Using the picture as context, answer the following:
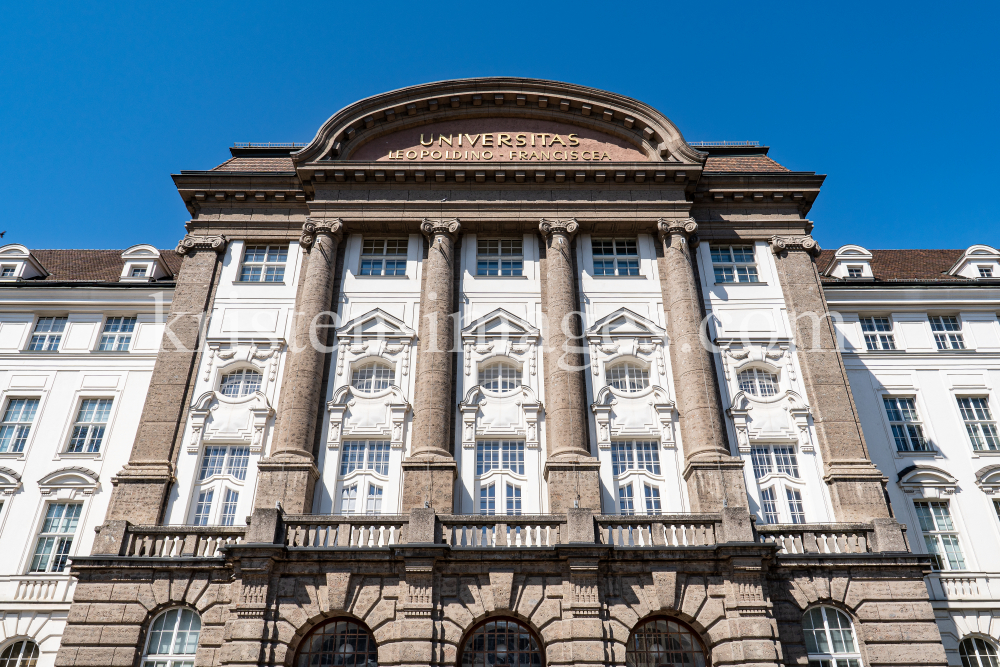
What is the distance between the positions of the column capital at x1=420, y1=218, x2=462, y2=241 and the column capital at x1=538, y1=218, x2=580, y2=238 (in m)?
3.64

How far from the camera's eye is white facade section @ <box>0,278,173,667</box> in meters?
29.3

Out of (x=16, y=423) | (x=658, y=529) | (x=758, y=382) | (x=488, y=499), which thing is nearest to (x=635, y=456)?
(x=658, y=529)

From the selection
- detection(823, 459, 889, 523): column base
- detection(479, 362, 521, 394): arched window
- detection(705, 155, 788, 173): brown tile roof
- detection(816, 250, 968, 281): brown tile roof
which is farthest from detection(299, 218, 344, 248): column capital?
detection(816, 250, 968, 281): brown tile roof

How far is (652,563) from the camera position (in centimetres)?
A: 2512

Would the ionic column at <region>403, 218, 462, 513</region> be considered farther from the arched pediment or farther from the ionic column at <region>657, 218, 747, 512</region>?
the ionic column at <region>657, 218, 747, 512</region>

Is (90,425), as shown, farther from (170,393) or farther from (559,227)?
(559,227)

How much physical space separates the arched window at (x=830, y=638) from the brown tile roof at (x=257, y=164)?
2803 centimetres

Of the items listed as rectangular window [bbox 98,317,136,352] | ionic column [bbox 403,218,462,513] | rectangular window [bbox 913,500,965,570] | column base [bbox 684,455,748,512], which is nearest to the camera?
column base [bbox 684,455,748,512]

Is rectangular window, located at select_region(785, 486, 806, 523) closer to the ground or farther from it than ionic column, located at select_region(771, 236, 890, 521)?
closer to the ground

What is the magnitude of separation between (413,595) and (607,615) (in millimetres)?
5998

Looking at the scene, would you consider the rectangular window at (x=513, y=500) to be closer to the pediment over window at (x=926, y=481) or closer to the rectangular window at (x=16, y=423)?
the pediment over window at (x=926, y=481)

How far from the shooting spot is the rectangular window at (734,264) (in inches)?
1364

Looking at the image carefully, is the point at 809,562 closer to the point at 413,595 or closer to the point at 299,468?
the point at 413,595

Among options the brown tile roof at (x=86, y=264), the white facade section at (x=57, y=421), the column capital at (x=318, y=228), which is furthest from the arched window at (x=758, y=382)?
Answer: the brown tile roof at (x=86, y=264)
